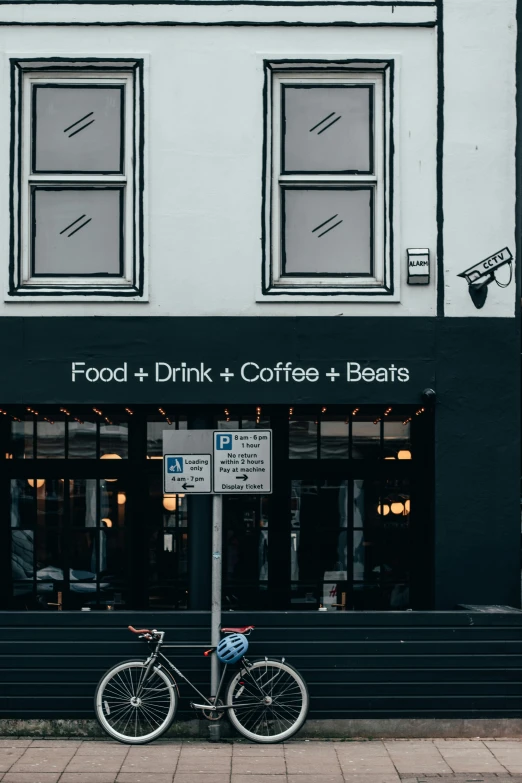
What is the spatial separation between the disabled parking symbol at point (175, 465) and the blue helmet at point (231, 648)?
60.2 inches

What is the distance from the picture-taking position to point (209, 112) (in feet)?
36.2

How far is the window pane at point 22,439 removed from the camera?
476 inches

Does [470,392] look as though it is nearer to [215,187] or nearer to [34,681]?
[215,187]

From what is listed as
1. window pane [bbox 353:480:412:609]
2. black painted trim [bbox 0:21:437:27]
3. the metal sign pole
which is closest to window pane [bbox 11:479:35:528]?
the metal sign pole

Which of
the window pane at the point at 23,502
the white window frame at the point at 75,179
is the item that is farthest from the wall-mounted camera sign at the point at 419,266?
the window pane at the point at 23,502

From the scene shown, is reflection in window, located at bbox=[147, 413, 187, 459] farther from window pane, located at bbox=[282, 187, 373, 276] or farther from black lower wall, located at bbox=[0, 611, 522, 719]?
black lower wall, located at bbox=[0, 611, 522, 719]

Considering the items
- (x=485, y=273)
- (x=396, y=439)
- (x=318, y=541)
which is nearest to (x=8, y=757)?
(x=318, y=541)

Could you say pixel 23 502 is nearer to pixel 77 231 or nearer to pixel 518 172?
pixel 77 231

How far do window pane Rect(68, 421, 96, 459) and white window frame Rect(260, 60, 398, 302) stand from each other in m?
2.63

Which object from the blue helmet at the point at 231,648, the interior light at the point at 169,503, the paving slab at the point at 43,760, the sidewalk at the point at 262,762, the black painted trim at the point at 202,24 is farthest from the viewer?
the interior light at the point at 169,503

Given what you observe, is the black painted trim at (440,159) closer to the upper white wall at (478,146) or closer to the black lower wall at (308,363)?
the upper white wall at (478,146)

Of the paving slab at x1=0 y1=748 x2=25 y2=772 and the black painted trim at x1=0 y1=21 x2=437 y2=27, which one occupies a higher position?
the black painted trim at x1=0 y1=21 x2=437 y2=27

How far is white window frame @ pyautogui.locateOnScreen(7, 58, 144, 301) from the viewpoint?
Result: 11.0 meters

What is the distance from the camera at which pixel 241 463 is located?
32.6 ft
